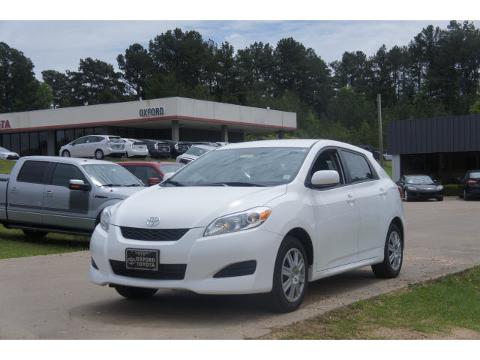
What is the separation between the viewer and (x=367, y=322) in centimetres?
642

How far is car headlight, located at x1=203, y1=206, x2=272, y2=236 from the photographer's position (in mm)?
6246

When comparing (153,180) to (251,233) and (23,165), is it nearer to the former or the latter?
(23,165)

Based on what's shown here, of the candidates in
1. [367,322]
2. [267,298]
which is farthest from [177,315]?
[367,322]

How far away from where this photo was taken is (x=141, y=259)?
6.32m

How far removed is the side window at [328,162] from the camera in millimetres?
7855

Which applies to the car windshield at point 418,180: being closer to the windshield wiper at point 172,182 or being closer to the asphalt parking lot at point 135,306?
the asphalt parking lot at point 135,306

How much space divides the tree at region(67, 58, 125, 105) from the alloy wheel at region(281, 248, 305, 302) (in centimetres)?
10821

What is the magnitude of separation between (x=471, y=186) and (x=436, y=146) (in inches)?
386

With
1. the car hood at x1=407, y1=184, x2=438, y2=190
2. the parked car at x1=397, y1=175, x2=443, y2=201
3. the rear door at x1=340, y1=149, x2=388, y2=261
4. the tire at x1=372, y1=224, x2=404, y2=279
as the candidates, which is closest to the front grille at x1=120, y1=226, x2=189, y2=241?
the rear door at x1=340, y1=149, x2=388, y2=261

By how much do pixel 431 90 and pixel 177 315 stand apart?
117m

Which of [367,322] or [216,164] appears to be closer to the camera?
[367,322]

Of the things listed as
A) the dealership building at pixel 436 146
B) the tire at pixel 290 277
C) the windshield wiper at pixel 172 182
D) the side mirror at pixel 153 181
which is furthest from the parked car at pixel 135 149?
the tire at pixel 290 277

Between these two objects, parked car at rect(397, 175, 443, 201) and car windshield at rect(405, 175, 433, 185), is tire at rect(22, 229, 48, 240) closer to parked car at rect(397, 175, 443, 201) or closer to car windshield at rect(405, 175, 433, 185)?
parked car at rect(397, 175, 443, 201)

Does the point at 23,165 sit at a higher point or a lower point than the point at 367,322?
higher
